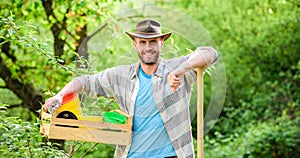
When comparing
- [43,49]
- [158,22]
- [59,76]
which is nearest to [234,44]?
[59,76]

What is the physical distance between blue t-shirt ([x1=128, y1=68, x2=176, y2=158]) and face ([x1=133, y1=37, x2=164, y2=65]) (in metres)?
0.11

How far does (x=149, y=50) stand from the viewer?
324cm

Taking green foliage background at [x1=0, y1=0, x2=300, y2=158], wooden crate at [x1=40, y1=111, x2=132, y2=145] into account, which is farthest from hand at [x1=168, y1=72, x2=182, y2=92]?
green foliage background at [x1=0, y1=0, x2=300, y2=158]

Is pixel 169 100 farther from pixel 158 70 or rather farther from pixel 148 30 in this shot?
pixel 148 30

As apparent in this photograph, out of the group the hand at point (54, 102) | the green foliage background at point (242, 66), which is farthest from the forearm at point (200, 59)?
the green foliage background at point (242, 66)

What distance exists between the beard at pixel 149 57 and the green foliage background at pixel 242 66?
302 cm

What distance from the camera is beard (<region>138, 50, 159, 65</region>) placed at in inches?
128

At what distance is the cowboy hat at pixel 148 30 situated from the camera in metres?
3.26

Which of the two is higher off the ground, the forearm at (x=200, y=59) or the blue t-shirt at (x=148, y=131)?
the forearm at (x=200, y=59)

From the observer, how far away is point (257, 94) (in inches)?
348

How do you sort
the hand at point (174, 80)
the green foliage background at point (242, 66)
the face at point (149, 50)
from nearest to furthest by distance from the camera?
the hand at point (174, 80) < the face at point (149, 50) < the green foliage background at point (242, 66)

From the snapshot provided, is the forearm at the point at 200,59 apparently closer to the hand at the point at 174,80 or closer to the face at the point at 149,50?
the hand at the point at 174,80

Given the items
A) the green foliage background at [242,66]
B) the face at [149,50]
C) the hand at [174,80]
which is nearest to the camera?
the hand at [174,80]

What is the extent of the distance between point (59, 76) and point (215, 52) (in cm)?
441
